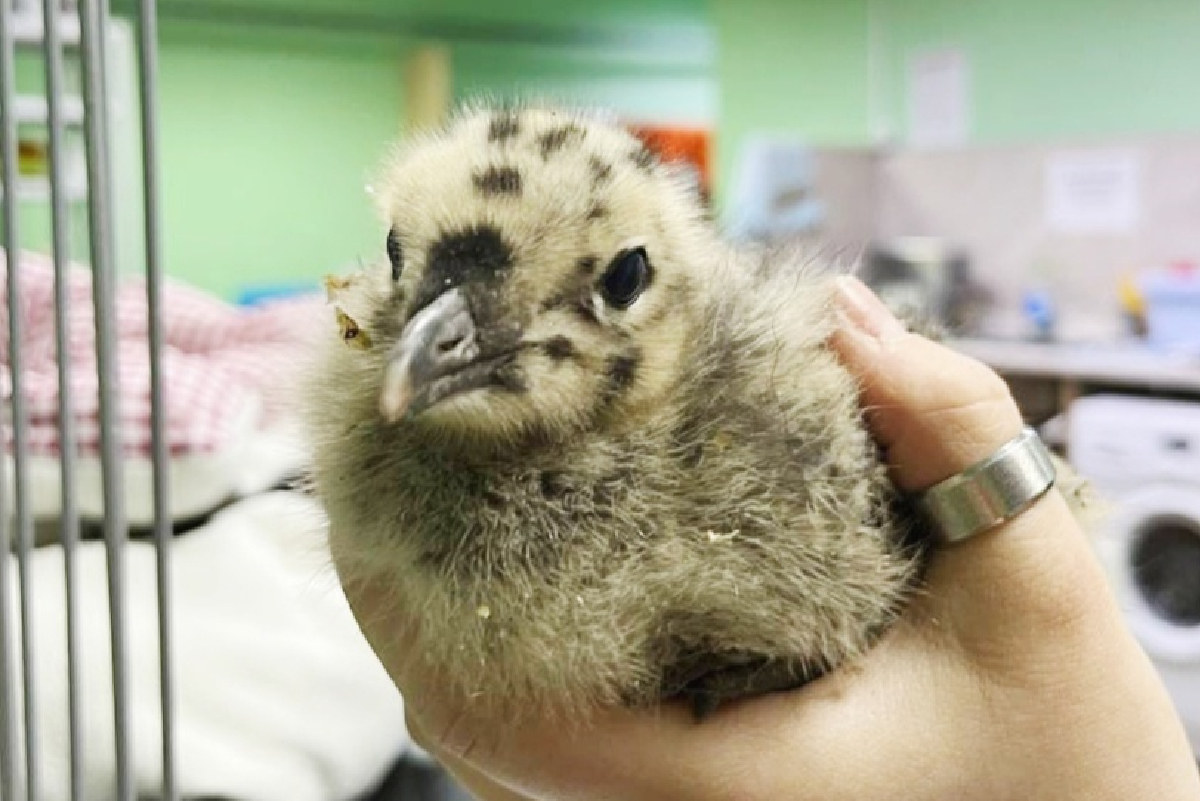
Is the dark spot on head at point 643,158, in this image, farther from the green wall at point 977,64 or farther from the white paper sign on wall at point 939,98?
the white paper sign on wall at point 939,98

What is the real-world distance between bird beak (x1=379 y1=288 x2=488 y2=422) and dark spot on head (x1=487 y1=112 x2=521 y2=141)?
11 cm

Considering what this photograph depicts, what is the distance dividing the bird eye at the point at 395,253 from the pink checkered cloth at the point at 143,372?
190mm

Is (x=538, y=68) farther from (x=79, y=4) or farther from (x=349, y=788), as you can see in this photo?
(x=79, y=4)

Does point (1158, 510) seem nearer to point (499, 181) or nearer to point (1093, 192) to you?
point (1093, 192)

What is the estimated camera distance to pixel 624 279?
2.16ft

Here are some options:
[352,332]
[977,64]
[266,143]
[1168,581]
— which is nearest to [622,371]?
[352,332]

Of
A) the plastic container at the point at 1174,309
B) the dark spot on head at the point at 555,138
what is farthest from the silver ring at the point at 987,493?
the plastic container at the point at 1174,309

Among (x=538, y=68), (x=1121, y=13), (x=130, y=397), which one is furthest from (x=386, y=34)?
(x=130, y=397)

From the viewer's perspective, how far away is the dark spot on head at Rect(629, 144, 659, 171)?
714mm

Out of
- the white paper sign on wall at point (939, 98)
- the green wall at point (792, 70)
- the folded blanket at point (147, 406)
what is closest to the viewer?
the folded blanket at point (147, 406)

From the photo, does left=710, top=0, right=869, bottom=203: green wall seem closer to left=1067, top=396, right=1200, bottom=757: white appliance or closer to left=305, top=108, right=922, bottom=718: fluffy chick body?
left=1067, top=396, right=1200, bottom=757: white appliance

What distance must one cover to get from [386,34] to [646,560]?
3.92 m

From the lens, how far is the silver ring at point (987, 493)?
74 centimetres

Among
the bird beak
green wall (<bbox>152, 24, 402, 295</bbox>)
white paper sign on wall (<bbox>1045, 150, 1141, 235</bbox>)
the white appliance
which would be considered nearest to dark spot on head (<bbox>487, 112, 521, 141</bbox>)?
the bird beak
